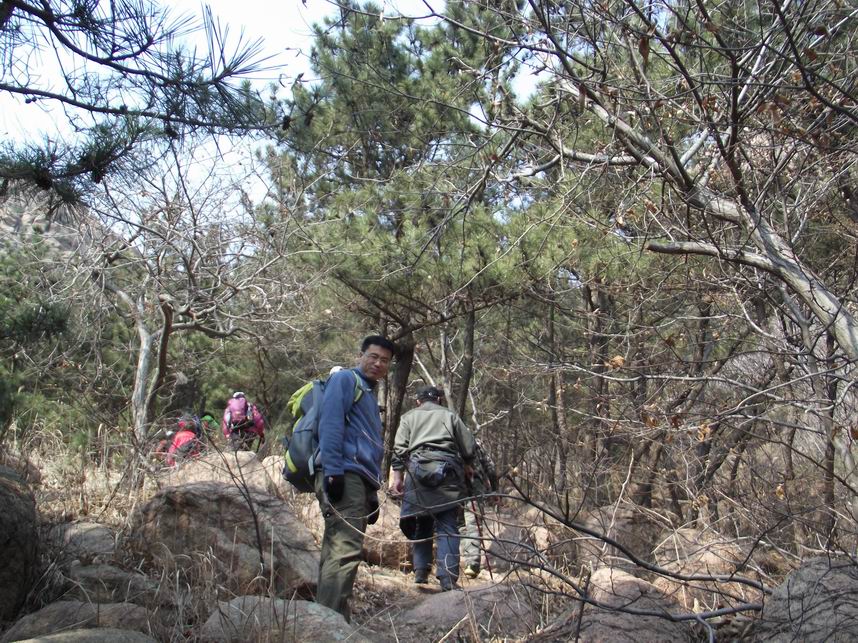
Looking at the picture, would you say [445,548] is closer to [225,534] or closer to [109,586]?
[225,534]

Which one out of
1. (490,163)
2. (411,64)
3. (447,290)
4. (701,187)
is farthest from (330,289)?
(701,187)

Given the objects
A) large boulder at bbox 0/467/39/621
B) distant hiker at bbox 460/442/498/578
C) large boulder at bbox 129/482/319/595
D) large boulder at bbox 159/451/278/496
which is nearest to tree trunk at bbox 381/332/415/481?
large boulder at bbox 159/451/278/496

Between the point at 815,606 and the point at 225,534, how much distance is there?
3.36 metres

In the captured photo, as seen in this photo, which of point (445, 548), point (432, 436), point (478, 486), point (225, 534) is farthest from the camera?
point (478, 486)

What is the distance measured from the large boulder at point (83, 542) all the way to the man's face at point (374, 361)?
178 centimetres

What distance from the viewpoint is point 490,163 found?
5.07m

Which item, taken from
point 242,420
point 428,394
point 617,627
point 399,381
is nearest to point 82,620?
point 617,627

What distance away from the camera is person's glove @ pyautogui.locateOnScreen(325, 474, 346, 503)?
13.5 ft

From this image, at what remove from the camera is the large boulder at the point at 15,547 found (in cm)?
356

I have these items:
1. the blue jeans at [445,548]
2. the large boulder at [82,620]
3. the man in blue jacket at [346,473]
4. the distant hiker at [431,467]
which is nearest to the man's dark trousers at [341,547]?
the man in blue jacket at [346,473]

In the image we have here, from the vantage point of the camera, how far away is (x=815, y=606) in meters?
2.94

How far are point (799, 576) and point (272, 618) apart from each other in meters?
2.07

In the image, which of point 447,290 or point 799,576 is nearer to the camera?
point 799,576

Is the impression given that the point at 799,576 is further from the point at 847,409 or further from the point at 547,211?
the point at 547,211
